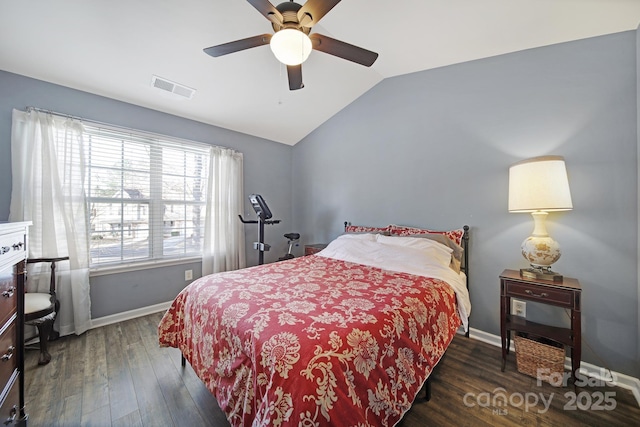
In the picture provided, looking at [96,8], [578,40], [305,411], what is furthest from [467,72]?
[96,8]

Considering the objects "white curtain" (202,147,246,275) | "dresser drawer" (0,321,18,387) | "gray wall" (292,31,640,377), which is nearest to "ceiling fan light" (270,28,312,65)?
"gray wall" (292,31,640,377)

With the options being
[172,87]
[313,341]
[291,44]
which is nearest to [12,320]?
[313,341]

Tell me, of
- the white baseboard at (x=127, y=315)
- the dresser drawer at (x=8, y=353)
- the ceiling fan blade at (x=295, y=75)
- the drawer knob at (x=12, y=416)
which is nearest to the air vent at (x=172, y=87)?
the ceiling fan blade at (x=295, y=75)

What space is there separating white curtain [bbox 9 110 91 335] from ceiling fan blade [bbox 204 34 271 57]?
1807mm

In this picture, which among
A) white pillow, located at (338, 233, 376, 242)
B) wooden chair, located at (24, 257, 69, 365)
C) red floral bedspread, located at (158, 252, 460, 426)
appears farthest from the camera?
white pillow, located at (338, 233, 376, 242)

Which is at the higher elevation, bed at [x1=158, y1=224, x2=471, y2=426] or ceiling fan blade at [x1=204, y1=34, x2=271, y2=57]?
ceiling fan blade at [x1=204, y1=34, x2=271, y2=57]

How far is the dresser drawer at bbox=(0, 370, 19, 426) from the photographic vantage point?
3.30 feet

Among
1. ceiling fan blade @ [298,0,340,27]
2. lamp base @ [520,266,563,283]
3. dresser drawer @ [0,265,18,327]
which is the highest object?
ceiling fan blade @ [298,0,340,27]

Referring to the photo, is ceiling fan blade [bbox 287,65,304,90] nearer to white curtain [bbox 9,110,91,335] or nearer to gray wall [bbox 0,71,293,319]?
gray wall [bbox 0,71,293,319]

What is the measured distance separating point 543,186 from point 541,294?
0.77 m

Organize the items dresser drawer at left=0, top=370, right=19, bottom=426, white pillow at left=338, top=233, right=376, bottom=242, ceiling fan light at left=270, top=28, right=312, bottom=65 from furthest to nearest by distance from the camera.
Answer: white pillow at left=338, top=233, right=376, bottom=242, ceiling fan light at left=270, top=28, right=312, bottom=65, dresser drawer at left=0, top=370, right=19, bottom=426

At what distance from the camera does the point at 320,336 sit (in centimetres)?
99

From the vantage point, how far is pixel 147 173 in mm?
2850

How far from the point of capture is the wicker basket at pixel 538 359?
1.66 meters
